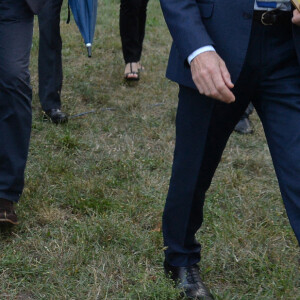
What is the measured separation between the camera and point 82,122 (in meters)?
4.65

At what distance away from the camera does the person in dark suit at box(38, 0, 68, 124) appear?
4.53 metres

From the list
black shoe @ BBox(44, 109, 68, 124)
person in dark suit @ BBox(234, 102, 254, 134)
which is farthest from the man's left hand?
black shoe @ BBox(44, 109, 68, 124)

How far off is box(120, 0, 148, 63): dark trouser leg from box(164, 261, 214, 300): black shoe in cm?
332

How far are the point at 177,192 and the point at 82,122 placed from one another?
92.0 inches

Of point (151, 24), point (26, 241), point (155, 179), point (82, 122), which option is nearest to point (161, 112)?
point (82, 122)

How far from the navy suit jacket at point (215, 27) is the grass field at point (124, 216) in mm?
1078

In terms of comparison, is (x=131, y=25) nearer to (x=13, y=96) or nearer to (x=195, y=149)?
(x=13, y=96)

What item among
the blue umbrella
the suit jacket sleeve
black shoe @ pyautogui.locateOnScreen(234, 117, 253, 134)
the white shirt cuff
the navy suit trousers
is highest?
the suit jacket sleeve

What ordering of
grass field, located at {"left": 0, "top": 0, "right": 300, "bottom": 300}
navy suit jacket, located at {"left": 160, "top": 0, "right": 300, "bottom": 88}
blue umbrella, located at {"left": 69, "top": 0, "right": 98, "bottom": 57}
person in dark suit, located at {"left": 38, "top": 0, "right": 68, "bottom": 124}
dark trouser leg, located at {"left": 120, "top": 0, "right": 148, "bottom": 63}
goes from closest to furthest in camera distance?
navy suit jacket, located at {"left": 160, "top": 0, "right": 300, "bottom": 88}, grass field, located at {"left": 0, "top": 0, "right": 300, "bottom": 300}, person in dark suit, located at {"left": 38, "top": 0, "right": 68, "bottom": 124}, blue umbrella, located at {"left": 69, "top": 0, "right": 98, "bottom": 57}, dark trouser leg, located at {"left": 120, "top": 0, "right": 148, "bottom": 63}

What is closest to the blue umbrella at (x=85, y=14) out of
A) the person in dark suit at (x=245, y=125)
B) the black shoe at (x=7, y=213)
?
the person in dark suit at (x=245, y=125)

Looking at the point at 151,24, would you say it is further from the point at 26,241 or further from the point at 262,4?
the point at 262,4

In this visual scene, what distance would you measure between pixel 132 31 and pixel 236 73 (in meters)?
3.56

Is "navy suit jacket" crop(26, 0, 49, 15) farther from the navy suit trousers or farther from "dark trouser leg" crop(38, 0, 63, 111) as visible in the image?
"dark trouser leg" crop(38, 0, 63, 111)

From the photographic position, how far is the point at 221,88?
1.95 m
